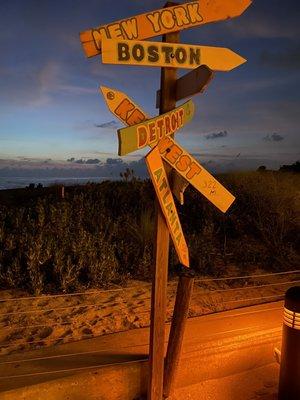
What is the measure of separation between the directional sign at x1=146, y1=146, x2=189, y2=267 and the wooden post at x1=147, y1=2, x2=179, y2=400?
84mm

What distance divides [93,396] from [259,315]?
2.00 meters

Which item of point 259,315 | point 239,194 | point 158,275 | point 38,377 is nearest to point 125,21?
point 158,275

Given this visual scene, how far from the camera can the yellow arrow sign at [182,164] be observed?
105 inches

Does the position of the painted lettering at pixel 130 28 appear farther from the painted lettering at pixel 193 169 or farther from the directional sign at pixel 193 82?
the painted lettering at pixel 193 169

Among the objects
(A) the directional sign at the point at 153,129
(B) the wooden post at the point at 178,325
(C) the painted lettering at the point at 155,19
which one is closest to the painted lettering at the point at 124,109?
(A) the directional sign at the point at 153,129

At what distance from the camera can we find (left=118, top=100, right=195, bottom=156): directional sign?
2.52 meters

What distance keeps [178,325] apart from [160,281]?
46cm

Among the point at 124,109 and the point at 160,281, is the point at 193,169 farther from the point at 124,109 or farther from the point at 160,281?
the point at 160,281

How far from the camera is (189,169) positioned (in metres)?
2.84

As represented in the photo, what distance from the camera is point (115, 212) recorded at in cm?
827

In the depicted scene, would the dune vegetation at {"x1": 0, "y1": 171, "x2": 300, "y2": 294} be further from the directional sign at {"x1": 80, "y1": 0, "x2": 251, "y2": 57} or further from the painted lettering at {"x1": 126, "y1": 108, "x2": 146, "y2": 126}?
the directional sign at {"x1": 80, "y1": 0, "x2": 251, "y2": 57}

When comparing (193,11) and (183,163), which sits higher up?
(193,11)

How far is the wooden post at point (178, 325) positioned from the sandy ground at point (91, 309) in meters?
0.97

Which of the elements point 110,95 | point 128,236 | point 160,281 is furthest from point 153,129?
point 128,236
